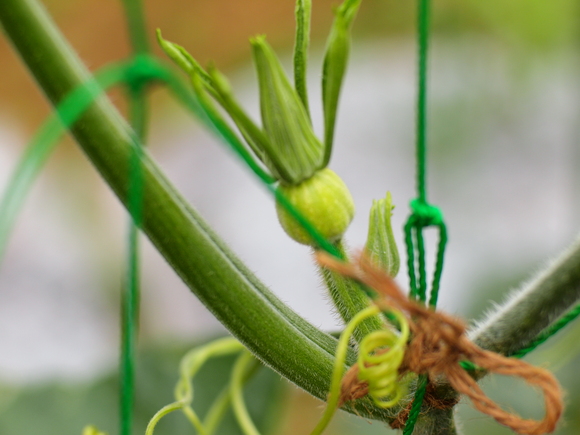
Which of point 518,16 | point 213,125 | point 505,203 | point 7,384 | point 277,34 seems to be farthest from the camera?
point 277,34

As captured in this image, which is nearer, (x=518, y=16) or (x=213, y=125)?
(x=213, y=125)

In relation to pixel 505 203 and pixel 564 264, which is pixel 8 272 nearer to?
pixel 505 203

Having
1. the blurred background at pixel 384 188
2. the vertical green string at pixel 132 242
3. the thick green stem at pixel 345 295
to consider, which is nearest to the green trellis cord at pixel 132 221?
the vertical green string at pixel 132 242

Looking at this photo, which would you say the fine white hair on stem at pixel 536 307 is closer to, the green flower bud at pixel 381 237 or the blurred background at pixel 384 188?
the green flower bud at pixel 381 237

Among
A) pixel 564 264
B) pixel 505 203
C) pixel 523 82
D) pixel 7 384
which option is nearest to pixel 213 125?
pixel 564 264

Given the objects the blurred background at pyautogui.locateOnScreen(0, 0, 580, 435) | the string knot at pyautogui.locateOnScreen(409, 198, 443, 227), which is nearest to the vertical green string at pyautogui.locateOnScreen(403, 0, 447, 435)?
the string knot at pyautogui.locateOnScreen(409, 198, 443, 227)

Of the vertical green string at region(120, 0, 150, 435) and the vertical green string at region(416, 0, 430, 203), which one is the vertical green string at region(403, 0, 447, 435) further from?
the vertical green string at region(120, 0, 150, 435)
